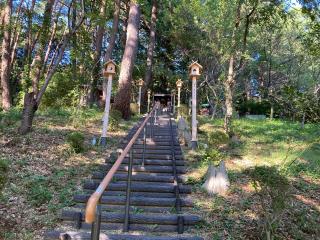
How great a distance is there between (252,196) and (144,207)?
1.78 meters

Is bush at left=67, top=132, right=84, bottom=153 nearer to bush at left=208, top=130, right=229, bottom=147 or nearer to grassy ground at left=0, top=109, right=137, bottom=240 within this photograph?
grassy ground at left=0, top=109, right=137, bottom=240

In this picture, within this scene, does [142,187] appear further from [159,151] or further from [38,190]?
[159,151]

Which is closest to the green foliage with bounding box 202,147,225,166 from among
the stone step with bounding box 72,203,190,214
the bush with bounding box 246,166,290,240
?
the stone step with bounding box 72,203,190,214

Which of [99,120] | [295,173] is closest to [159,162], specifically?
[295,173]

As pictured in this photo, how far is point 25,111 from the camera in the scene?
32.0ft

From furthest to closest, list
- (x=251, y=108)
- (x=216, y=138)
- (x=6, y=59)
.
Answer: (x=251, y=108) → (x=6, y=59) → (x=216, y=138)

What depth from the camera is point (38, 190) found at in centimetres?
630

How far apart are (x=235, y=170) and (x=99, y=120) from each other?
704 centimetres

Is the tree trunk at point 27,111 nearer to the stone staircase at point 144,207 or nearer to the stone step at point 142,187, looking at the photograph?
the stone staircase at point 144,207

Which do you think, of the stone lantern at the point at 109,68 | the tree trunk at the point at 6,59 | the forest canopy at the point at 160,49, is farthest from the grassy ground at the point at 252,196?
the tree trunk at the point at 6,59

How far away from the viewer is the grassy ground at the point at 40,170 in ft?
17.7

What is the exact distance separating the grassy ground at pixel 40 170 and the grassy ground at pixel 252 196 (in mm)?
2213

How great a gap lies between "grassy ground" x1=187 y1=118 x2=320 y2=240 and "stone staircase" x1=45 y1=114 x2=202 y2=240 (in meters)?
0.30

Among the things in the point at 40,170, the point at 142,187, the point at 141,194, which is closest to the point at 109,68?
the point at 40,170
